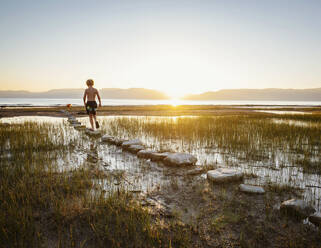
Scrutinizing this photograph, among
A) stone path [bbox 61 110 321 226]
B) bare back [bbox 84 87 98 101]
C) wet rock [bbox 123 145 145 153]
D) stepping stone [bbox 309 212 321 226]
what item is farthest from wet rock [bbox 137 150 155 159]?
bare back [bbox 84 87 98 101]

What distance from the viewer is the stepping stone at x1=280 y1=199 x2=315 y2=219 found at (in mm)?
2967

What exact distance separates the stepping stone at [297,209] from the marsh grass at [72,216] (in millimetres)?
1759

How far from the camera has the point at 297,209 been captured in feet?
9.78

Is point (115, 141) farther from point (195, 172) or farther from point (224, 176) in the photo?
point (224, 176)

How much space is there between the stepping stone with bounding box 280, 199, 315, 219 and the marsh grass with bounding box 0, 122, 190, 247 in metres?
1.76

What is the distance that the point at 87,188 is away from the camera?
398 cm

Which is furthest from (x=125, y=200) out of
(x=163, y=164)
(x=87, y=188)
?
(x=163, y=164)

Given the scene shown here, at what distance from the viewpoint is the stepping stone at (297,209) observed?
2.97m

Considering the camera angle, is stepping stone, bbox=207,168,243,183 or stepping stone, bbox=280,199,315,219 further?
stepping stone, bbox=207,168,243,183

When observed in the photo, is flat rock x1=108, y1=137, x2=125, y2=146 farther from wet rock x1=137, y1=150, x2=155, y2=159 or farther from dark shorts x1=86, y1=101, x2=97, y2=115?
dark shorts x1=86, y1=101, x2=97, y2=115

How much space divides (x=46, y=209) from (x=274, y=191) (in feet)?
14.1

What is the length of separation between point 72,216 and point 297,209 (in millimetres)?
3484

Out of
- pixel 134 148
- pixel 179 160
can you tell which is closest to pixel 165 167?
pixel 179 160

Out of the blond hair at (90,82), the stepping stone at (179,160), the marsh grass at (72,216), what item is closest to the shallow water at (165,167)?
the stepping stone at (179,160)
